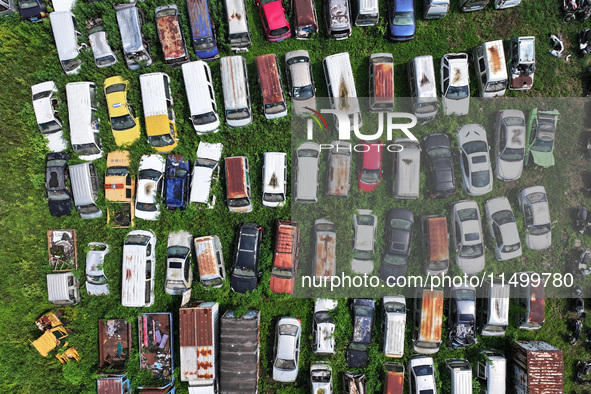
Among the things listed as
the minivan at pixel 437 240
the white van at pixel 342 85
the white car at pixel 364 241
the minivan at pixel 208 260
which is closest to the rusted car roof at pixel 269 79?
the white van at pixel 342 85

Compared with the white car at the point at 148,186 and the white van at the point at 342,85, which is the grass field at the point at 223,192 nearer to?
the white car at the point at 148,186

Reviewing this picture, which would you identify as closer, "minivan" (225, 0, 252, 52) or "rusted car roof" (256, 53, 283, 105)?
"rusted car roof" (256, 53, 283, 105)

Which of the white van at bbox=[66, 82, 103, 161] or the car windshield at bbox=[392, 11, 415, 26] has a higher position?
the car windshield at bbox=[392, 11, 415, 26]

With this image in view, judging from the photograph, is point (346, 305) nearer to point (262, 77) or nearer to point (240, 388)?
point (240, 388)

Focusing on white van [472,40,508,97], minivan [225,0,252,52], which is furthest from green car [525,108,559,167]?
minivan [225,0,252,52]

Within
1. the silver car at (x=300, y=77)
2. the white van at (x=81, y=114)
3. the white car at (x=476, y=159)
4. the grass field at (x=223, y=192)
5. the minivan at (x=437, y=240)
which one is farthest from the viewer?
the grass field at (x=223, y=192)

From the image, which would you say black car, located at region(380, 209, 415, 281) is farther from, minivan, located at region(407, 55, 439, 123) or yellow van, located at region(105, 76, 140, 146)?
yellow van, located at region(105, 76, 140, 146)
